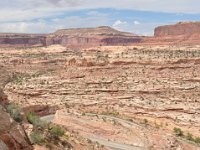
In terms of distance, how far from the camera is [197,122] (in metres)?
44.0

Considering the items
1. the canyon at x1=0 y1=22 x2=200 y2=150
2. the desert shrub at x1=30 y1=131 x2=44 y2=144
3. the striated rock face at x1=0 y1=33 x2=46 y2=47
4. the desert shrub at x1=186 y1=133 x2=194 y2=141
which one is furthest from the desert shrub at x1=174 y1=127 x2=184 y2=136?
the striated rock face at x1=0 y1=33 x2=46 y2=47

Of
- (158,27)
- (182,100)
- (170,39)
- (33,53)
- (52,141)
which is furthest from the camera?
(158,27)

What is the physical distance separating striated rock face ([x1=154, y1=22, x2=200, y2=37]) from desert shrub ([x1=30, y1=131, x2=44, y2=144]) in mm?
101969

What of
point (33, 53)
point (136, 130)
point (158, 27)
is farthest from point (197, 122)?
point (158, 27)

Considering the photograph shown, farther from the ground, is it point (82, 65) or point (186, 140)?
point (82, 65)

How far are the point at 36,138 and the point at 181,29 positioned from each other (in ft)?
361

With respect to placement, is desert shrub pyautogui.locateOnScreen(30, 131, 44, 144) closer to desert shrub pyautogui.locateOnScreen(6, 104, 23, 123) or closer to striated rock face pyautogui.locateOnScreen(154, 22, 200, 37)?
desert shrub pyautogui.locateOnScreen(6, 104, 23, 123)

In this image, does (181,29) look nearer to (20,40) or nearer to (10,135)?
(20,40)

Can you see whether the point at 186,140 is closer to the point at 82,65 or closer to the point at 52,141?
the point at 52,141

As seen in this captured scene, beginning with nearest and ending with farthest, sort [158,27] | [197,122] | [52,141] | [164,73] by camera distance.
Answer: [52,141] → [197,122] → [164,73] → [158,27]

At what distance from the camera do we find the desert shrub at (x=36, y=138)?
20641 millimetres

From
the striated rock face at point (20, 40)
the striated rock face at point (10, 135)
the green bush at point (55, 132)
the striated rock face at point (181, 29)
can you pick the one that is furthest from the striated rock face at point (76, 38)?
the striated rock face at point (10, 135)

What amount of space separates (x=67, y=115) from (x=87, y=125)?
1995 mm

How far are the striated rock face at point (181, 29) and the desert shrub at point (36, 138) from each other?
10197 cm
